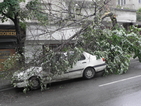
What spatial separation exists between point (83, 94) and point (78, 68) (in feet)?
6.42

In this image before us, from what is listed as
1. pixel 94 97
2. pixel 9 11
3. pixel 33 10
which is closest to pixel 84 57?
pixel 94 97

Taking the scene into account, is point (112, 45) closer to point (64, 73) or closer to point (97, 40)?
point (97, 40)

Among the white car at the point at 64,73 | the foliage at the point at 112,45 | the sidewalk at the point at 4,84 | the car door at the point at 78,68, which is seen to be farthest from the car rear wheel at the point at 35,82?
the foliage at the point at 112,45

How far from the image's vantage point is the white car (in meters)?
6.95

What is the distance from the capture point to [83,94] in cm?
620

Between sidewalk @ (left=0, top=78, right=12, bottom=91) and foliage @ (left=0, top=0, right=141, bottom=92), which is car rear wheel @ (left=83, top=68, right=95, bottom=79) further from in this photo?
sidewalk @ (left=0, top=78, right=12, bottom=91)

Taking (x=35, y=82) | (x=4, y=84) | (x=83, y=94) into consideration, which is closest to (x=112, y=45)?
(x=83, y=94)

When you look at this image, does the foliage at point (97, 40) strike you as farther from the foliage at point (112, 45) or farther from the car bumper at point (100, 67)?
the car bumper at point (100, 67)

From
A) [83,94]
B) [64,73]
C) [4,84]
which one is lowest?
[4,84]

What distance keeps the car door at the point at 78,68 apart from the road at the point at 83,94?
1.31ft

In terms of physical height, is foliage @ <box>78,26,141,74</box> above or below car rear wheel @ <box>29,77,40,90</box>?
above

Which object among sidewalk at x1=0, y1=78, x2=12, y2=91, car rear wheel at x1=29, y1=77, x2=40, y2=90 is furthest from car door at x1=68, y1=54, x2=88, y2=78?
sidewalk at x1=0, y1=78, x2=12, y2=91

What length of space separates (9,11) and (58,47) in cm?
434

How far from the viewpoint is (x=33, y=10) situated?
388 inches
